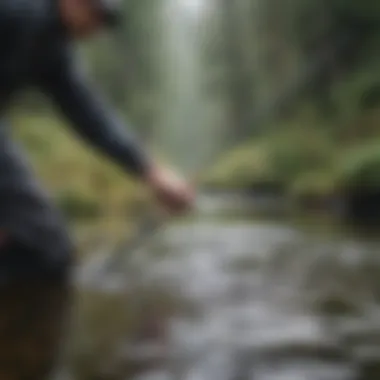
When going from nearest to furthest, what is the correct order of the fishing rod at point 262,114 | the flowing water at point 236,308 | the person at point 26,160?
the flowing water at point 236,308
the person at point 26,160
the fishing rod at point 262,114

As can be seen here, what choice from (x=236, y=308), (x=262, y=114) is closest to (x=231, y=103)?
(x=262, y=114)

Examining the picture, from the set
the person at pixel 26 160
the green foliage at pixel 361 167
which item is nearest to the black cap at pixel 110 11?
the person at pixel 26 160

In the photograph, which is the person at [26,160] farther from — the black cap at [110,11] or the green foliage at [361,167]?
the green foliage at [361,167]

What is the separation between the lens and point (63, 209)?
3.33 ft

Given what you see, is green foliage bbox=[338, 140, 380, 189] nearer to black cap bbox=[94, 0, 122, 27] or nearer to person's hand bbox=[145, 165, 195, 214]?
person's hand bbox=[145, 165, 195, 214]

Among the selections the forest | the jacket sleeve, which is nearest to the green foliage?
the forest

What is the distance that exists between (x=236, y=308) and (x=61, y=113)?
33cm

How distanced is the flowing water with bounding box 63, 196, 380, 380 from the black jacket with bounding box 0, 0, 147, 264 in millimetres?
101

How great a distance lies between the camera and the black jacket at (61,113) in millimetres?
916

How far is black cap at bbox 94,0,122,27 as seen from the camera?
0.92 meters

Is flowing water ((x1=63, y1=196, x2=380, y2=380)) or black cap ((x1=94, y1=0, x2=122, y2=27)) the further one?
black cap ((x1=94, y1=0, x2=122, y2=27))

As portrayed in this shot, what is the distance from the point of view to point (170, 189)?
91cm

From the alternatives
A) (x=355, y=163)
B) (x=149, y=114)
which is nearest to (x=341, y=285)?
(x=355, y=163)

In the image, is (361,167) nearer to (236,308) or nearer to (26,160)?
(236,308)
